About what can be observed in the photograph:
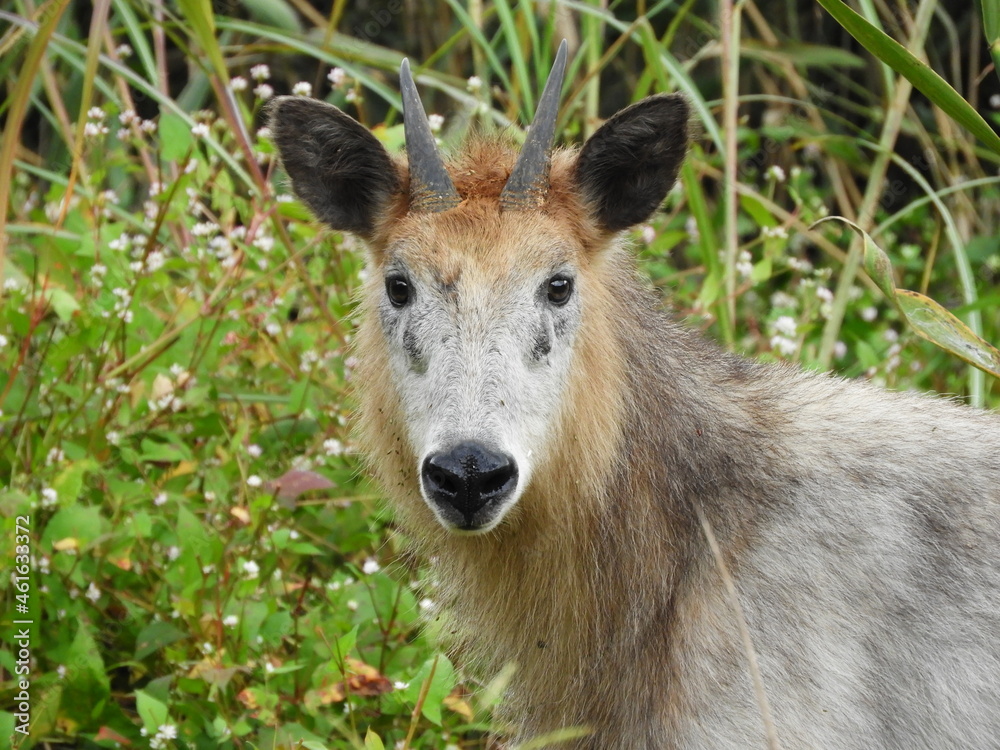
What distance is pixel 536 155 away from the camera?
3.51m

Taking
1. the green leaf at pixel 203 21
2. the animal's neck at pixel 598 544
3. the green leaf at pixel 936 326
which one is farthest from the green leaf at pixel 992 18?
the green leaf at pixel 203 21

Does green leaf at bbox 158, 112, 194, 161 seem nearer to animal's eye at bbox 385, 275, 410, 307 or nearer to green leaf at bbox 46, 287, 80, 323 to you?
green leaf at bbox 46, 287, 80, 323

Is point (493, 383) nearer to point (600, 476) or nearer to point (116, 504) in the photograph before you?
point (600, 476)

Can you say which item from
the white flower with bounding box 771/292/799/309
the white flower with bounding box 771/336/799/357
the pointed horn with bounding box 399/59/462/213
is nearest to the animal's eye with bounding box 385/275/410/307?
the pointed horn with bounding box 399/59/462/213

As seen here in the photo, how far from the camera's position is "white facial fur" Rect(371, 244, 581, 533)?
3.15 m

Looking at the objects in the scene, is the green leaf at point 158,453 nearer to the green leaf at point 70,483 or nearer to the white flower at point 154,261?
the green leaf at point 70,483

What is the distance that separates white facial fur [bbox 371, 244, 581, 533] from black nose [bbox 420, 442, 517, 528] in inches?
1.0

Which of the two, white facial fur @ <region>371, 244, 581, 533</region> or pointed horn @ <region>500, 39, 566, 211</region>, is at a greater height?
pointed horn @ <region>500, 39, 566, 211</region>

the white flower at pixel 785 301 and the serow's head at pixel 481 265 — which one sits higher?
the serow's head at pixel 481 265

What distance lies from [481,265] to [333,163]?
74cm

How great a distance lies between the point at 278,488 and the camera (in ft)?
14.6

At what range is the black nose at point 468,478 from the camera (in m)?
3.03

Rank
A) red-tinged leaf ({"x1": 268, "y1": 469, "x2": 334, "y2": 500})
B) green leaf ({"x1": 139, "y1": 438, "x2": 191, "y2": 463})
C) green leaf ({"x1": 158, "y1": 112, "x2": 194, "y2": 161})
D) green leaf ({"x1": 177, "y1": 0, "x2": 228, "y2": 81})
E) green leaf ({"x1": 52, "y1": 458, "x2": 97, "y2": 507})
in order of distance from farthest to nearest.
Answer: green leaf ({"x1": 158, "y1": 112, "x2": 194, "y2": 161}) < green leaf ({"x1": 139, "y1": 438, "x2": 191, "y2": 463}) < red-tinged leaf ({"x1": 268, "y1": 469, "x2": 334, "y2": 500}) < green leaf ({"x1": 52, "y1": 458, "x2": 97, "y2": 507}) < green leaf ({"x1": 177, "y1": 0, "x2": 228, "y2": 81})

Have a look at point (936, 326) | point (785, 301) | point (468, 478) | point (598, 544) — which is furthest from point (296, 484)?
point (785, 301)
